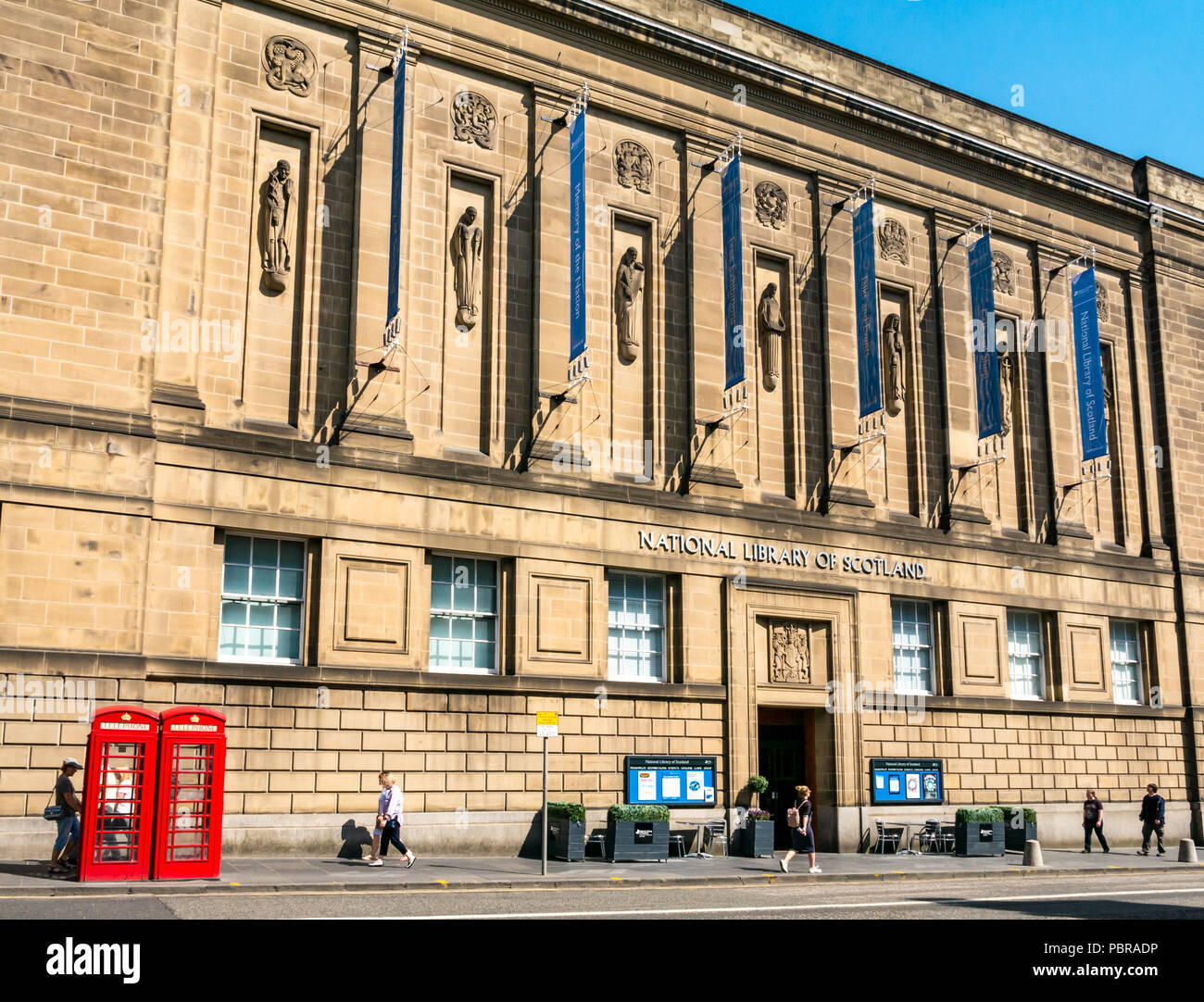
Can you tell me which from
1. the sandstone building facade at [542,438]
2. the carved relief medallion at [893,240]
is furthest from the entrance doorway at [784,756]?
the carved relief medallion at [893,240]

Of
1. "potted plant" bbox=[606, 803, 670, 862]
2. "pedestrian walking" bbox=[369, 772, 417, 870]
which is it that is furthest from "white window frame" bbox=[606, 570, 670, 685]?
"pedestrian walking" bbox=[369, 772, 417, 870]

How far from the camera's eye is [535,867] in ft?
76.4

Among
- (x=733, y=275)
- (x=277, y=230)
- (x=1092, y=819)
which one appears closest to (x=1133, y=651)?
(x=1092, y=819)

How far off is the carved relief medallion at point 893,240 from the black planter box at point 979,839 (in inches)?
637

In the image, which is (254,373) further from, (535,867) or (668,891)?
(668,891)

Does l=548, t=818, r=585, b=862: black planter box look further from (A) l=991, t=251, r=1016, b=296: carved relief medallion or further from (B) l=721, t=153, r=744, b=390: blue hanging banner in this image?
(A) l=991, t=251, r=1016, b=296: carved relief medallion

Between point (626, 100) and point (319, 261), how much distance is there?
9674 millimetres

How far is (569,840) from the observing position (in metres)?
24.6

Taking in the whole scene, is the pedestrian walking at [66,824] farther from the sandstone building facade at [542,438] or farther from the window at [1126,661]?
the window at [1126,661]

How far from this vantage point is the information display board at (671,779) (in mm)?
27438

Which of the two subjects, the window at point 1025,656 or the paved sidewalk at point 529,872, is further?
the window at point 1025,656
